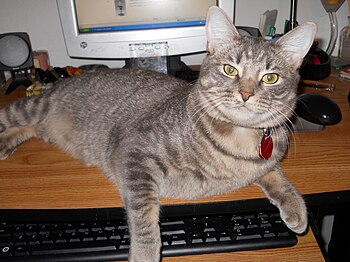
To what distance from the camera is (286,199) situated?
3.10 feet

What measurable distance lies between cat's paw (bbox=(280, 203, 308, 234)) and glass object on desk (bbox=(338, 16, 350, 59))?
3.61ft

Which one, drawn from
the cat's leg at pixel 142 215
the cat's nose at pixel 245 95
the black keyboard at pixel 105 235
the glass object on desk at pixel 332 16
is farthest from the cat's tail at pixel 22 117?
the glass object on desk at pixel 332 16

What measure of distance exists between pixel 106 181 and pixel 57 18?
3.35 ft

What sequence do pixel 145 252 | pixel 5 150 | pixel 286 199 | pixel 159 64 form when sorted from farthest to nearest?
pixel 159 64 < pixel 5 150 < pixel 286 199 < pixel 145 252

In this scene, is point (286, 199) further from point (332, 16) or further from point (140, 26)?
point (332, 16)

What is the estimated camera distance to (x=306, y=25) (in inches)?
35.3

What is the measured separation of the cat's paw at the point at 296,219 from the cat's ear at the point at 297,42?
1.31 feet

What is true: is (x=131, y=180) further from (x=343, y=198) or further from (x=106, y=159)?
(x=343, y=198)

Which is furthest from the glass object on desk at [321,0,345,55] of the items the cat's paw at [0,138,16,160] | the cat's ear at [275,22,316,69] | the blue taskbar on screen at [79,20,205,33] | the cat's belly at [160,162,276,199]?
the cat's paw at [0,138,16,160]

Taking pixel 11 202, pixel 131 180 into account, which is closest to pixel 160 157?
pixel 131 180

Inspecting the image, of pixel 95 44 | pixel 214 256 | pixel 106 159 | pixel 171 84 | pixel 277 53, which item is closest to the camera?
pixel 214 256

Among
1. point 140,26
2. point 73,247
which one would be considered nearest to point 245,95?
point 73,247

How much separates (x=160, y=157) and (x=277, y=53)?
43 centimetres

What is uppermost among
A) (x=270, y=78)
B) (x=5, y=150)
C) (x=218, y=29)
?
(x=218, y=29)
